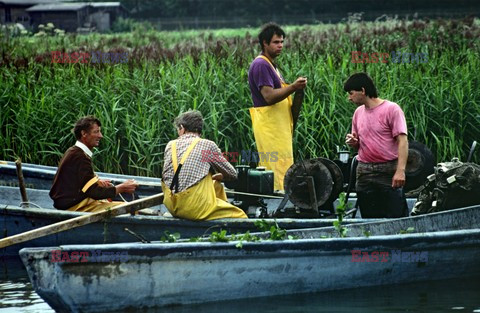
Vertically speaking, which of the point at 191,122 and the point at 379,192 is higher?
the point at 191,122

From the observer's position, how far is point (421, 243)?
717 centimetres

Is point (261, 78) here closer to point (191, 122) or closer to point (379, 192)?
point (191, 122)

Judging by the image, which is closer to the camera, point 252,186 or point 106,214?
point 106,214

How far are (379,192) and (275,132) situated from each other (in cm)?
132

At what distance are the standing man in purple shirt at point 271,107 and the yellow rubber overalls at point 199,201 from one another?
2.72ft

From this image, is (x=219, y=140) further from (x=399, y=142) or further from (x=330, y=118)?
(x=399, y=142)

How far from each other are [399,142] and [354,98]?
1.65ft

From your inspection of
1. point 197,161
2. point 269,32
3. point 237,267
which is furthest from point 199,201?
point 269,32

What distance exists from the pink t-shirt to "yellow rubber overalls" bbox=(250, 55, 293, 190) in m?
1.08

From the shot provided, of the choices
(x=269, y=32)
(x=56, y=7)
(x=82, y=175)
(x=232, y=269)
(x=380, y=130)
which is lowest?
(x=56, y=7)

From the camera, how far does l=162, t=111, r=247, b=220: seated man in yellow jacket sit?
7395mm

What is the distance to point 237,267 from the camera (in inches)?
262

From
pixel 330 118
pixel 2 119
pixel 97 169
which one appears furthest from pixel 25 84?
pixel 330 118

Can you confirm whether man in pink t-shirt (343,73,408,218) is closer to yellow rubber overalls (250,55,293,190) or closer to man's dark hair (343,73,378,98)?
man's dark hair (343,73,378,98)
